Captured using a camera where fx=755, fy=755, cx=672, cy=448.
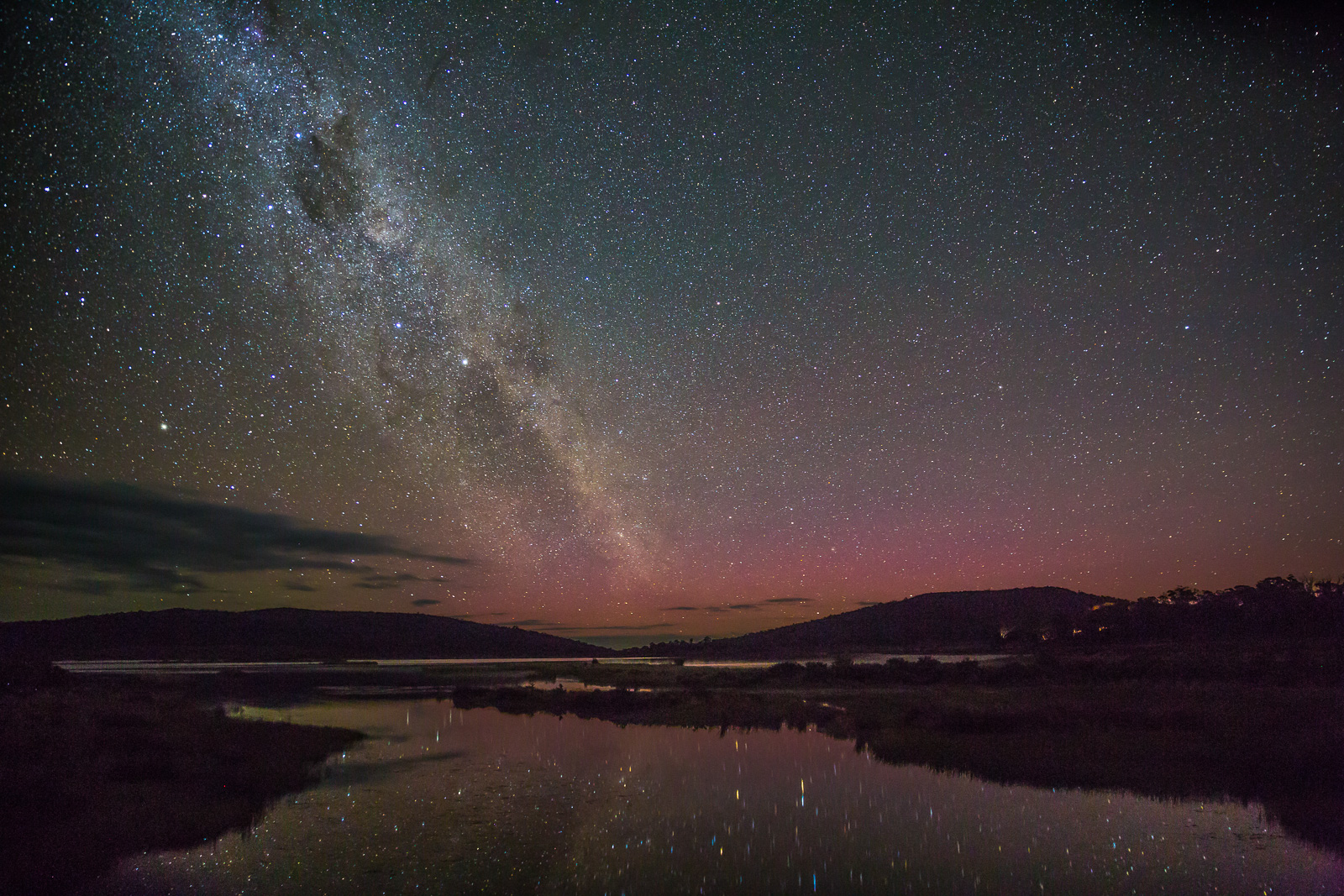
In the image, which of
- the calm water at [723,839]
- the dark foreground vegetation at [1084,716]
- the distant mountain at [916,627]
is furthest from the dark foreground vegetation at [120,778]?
the distant mountain at [916,627]

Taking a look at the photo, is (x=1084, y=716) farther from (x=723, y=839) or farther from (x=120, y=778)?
(x=120, y=778)

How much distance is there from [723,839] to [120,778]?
13.9m

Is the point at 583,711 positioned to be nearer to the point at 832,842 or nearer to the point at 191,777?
the point at 191,777

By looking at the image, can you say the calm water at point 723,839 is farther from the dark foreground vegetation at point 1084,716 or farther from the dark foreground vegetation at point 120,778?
the dark foreground vegetation at point 1084,716

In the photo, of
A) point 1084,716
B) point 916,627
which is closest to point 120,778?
point 1084,716

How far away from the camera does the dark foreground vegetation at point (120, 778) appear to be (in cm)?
1246

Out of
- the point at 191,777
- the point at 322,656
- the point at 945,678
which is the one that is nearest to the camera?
the point at 191,777

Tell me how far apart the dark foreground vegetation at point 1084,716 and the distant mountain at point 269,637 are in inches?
3803

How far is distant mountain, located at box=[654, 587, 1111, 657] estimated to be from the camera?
116m

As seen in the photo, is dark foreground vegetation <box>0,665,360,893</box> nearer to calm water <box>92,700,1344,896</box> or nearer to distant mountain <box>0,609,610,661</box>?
calm water <box>92,700,1344,896</box>

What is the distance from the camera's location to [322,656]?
122812 millimetres

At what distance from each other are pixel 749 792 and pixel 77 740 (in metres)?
17.1

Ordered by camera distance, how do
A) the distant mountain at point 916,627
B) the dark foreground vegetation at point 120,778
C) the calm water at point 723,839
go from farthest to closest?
the distant mountain at point 916,627 → the dark foreground vegetation at point 120,778 → the calm water at point 723,839

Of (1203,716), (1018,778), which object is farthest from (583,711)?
(1203,716)
